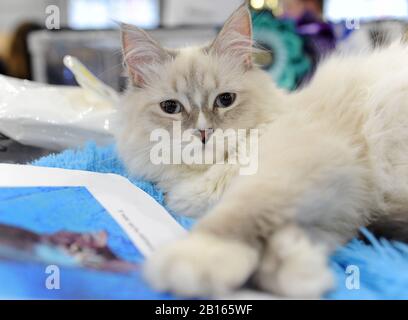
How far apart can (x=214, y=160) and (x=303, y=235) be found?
40 centimetres

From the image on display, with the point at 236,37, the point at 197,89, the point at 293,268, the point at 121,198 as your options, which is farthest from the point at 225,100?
the point at 293,268

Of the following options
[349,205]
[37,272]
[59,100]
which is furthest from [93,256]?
[59,100]

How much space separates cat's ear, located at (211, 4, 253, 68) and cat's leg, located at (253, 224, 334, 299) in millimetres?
638

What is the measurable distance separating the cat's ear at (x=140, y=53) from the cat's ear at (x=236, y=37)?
163 mm

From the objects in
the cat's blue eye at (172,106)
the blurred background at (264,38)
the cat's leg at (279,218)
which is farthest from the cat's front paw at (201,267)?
the blurred background at (264,38)

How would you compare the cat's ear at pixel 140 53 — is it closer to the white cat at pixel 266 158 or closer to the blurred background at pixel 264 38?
the white cat at pixel 266 158

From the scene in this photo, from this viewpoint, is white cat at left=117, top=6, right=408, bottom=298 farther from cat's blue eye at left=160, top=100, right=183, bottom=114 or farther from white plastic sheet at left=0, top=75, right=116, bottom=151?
white plastic sheet at left=0, top=75, right=116, bottom=151

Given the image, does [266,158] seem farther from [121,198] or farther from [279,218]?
[121,198]

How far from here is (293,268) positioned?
0.70 metres

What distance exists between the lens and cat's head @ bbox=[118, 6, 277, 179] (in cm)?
112

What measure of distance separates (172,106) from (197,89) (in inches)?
3.5

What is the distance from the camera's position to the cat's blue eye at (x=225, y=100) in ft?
3.78

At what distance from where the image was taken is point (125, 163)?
1301mm
